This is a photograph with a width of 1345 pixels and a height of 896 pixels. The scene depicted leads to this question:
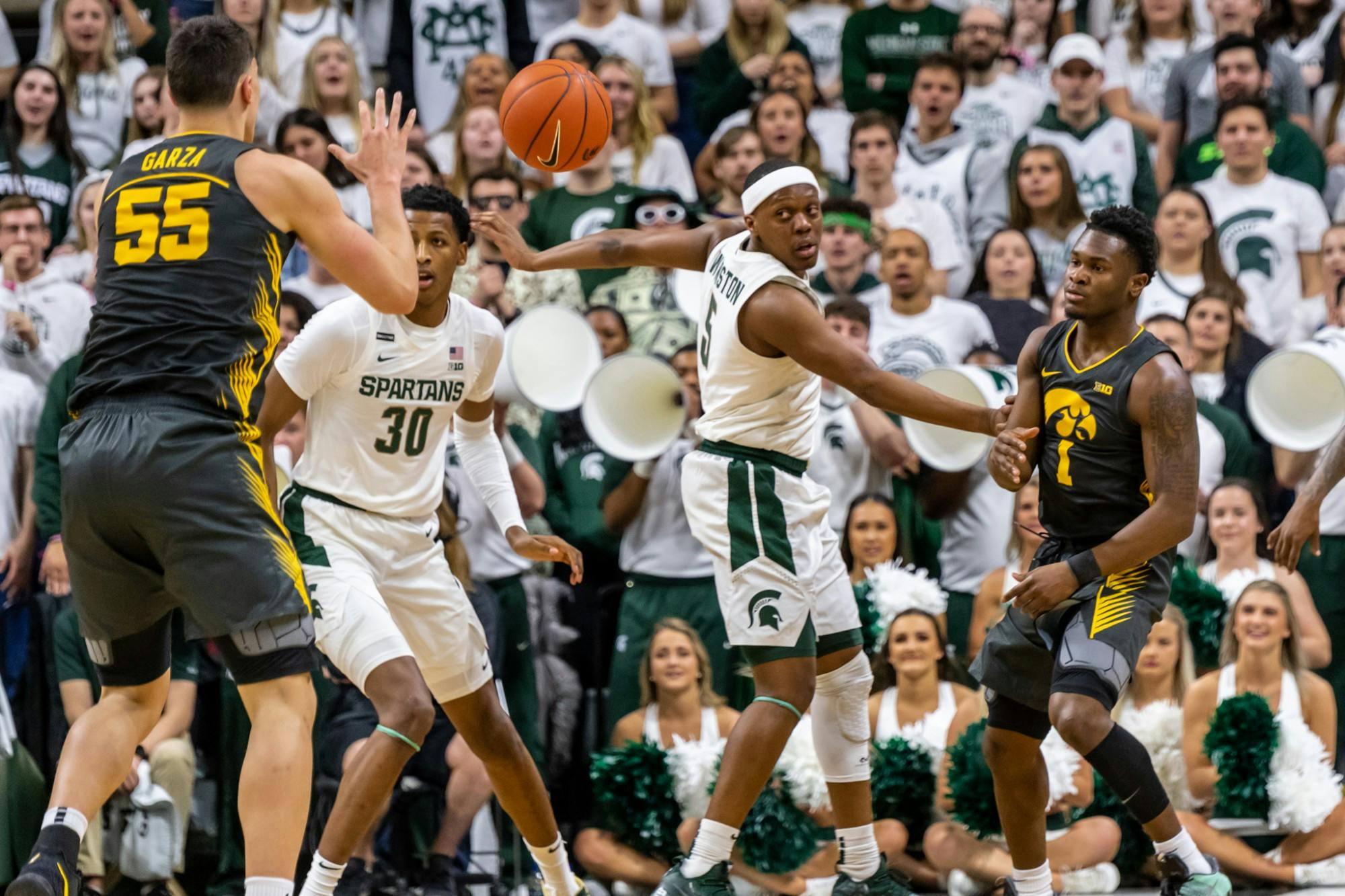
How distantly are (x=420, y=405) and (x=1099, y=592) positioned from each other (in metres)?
2.48

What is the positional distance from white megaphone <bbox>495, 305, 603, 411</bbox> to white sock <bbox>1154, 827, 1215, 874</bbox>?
3853 millimetres

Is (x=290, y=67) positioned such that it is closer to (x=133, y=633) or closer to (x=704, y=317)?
(x=704, y=317)

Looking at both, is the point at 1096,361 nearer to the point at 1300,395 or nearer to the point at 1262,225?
the point at 1300,395

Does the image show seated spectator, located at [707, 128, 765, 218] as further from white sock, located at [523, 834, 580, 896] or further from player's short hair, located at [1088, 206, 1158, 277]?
white sock, located at [523, 834, 580, 896]

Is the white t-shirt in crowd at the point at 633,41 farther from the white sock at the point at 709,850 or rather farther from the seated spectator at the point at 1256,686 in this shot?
the white sock at the point at 709,850

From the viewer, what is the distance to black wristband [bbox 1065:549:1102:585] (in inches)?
223

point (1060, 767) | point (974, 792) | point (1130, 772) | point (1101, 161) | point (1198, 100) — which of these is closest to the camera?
point (1130, 772)

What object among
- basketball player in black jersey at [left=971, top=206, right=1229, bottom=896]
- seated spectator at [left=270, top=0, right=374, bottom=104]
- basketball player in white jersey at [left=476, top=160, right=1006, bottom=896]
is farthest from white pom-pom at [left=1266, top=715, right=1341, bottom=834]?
seated spectator at [left=270, top=0, right=374, bottom=104]

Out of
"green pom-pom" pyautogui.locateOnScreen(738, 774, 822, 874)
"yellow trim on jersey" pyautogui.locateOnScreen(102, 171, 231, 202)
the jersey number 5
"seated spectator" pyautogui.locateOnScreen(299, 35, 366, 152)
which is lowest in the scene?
"green pom-pom" pyautogui.locateOnScreen(738, 774, 822, 874)

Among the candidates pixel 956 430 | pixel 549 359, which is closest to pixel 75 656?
pixel 549 359

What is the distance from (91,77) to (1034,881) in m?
8.27

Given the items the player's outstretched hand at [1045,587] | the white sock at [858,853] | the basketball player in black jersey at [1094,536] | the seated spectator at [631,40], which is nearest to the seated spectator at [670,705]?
the white sock at [858,853]

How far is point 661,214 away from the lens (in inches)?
376

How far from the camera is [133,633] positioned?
4949 mm
